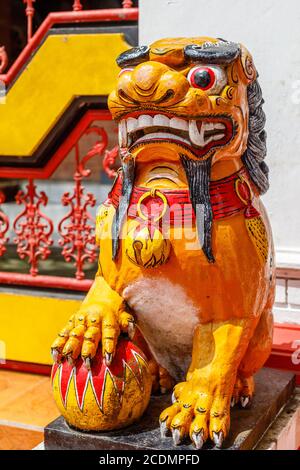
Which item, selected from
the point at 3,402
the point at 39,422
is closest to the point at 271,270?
the point at 39,422

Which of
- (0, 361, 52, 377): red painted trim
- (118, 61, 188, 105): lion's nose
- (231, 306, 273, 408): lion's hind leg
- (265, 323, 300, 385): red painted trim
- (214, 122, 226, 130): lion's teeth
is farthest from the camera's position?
(0, 361, 52, 377): red painted trim

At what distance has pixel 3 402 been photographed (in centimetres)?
308

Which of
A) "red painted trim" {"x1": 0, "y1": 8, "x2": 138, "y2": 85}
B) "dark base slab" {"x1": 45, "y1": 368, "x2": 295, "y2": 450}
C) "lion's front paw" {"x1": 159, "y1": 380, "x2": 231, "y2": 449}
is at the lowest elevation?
"dark base slab" {"x1": 45, "y1": 368, "x2": 295, "y2": 450}

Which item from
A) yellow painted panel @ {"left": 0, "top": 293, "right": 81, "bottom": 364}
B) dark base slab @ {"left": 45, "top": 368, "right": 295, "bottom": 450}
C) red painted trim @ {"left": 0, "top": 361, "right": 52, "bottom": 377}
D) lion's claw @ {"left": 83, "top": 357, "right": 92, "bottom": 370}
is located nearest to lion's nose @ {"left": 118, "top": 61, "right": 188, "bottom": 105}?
lion's claw @ {"left": 83, "top": 357, "right": 92, "bottom": 370}

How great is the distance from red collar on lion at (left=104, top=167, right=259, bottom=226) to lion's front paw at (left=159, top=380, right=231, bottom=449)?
524 millimetres

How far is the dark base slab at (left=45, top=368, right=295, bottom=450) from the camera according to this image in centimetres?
195

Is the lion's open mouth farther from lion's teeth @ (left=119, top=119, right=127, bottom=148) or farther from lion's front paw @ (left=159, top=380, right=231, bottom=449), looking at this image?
lion's front paw @ (left=159, top=380, right=231, bottom=449)

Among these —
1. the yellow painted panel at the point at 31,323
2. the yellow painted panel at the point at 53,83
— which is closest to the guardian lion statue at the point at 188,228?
the yellow painted panel at the point at 53,83

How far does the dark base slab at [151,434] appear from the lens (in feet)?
6.38

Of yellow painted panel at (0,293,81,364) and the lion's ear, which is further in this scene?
yellow painted panel at (0,293,81,364)

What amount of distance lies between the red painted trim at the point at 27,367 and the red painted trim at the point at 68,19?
4.93ft

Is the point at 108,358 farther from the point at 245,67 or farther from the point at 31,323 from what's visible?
the point at 31,323

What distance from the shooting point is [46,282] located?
336 cm

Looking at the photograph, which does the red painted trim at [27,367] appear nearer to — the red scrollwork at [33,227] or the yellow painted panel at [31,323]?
the yellow painted panel at [31,323]
